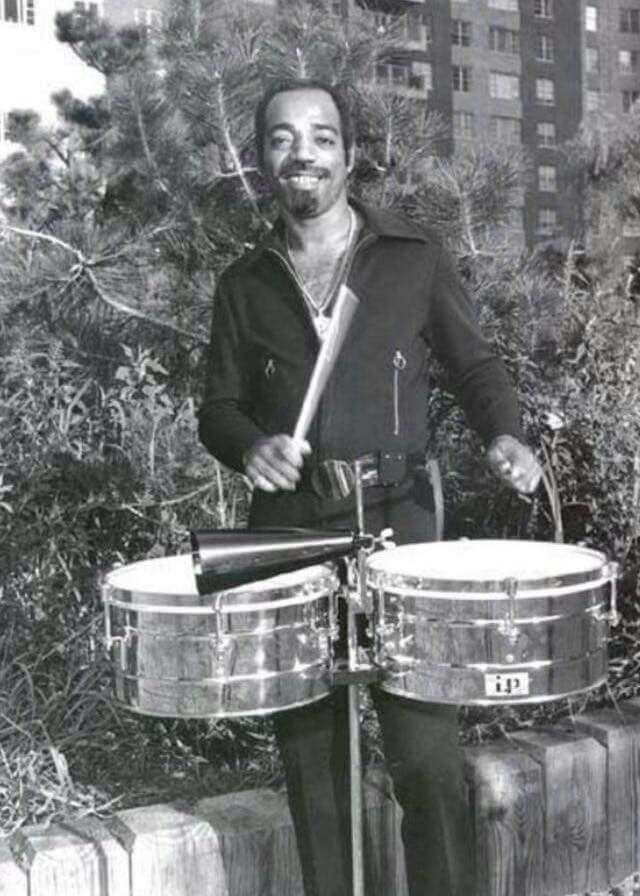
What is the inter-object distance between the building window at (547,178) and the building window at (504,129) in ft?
0.41

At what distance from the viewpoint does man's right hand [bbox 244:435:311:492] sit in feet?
6.19

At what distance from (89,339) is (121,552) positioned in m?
0.56

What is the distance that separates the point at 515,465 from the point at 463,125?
1715mm

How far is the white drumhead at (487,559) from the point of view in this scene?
1899 millimetres

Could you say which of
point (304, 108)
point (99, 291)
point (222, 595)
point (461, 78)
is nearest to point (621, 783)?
point (222, 595)

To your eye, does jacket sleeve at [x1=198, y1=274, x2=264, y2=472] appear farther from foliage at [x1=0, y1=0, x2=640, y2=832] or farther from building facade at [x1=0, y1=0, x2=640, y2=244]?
building facade at [x1=0, y1=0, x2=640, y2=244]

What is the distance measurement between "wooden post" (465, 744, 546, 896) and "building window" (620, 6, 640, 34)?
2142 mm

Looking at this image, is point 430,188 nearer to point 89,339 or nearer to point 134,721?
point 89,339

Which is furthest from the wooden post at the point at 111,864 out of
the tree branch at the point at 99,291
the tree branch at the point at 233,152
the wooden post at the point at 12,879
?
the tree branch at the point at 233,152

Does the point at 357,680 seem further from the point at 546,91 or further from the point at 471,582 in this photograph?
the point at 546,91

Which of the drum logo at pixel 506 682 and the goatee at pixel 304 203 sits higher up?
the goatee at pixel 304 203

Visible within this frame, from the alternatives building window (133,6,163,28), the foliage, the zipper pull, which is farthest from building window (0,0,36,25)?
the zipper pull

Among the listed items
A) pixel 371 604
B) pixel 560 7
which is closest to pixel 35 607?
pixel 371 604

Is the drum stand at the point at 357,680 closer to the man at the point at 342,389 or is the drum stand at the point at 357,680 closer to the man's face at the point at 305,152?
the man at the point at 342,389
